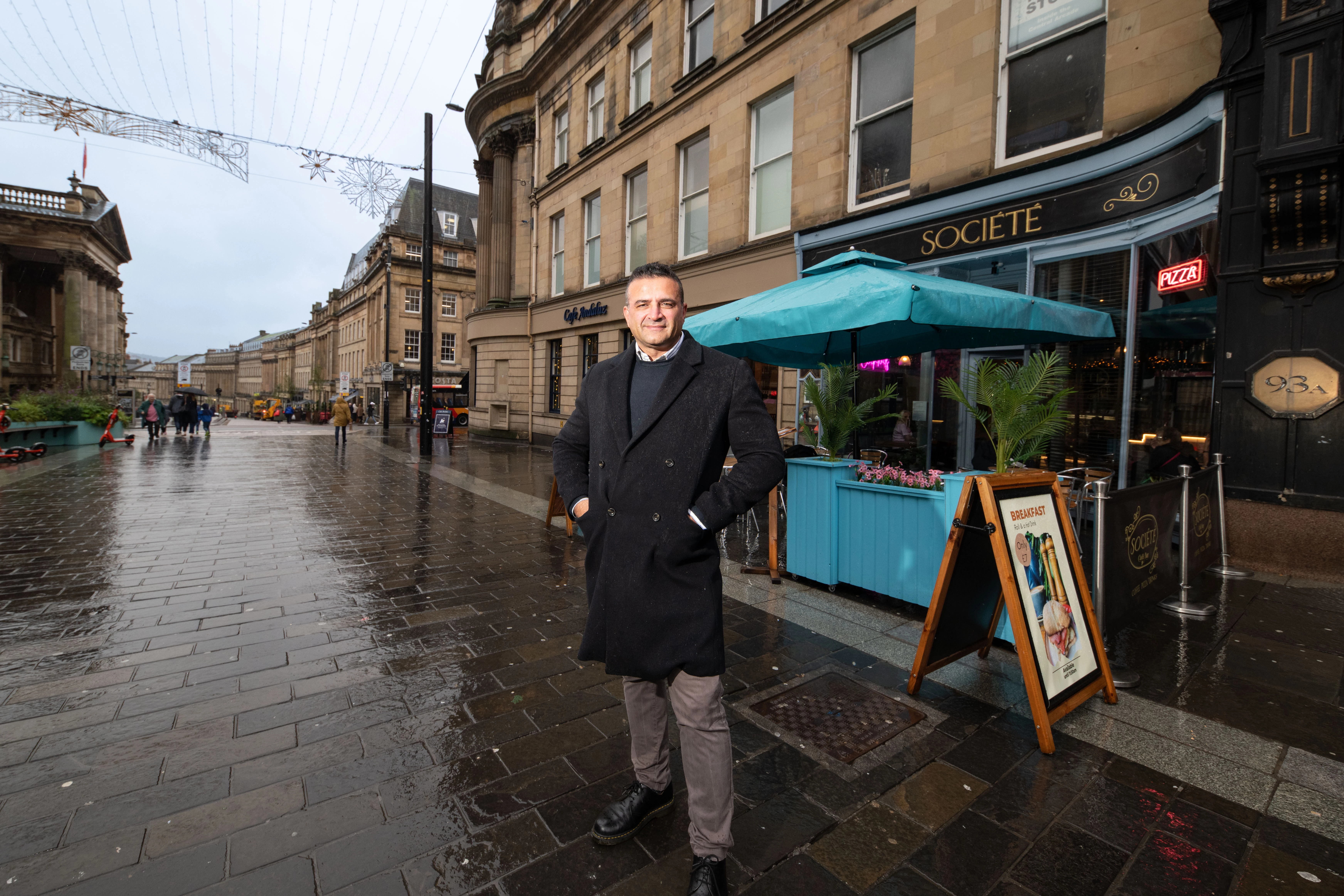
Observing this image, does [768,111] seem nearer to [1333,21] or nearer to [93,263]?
[1333,21]

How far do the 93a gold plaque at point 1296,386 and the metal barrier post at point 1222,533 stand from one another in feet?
1.96

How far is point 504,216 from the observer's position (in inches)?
895

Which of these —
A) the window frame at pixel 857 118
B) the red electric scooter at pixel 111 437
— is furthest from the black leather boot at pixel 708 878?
the red electric scooter at pixel 111 437

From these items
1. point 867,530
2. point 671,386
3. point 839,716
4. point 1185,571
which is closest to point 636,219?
point 867,530

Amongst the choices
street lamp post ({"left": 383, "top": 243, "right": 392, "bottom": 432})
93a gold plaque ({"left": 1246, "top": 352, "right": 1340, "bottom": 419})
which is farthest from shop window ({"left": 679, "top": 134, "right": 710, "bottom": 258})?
street lamp post ({"left": 383, "top": 243, "right": 392, "bottom": 432})

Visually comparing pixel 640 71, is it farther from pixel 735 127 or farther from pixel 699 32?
pixel 735 127

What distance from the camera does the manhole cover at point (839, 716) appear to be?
9.24 ft

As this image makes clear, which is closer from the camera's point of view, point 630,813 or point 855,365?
point 630,813

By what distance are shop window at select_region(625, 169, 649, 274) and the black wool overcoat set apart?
14.3 metres

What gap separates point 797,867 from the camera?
6.76 ft

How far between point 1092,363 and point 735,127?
8.31 metres

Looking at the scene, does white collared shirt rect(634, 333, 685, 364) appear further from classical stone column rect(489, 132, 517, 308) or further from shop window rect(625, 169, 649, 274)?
classical stone column rect(489, 132, 517, 308)

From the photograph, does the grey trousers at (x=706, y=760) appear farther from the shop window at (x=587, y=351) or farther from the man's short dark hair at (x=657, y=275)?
the shop window at (x=587, y=351)

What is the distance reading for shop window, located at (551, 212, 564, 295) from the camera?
20.3 meters
